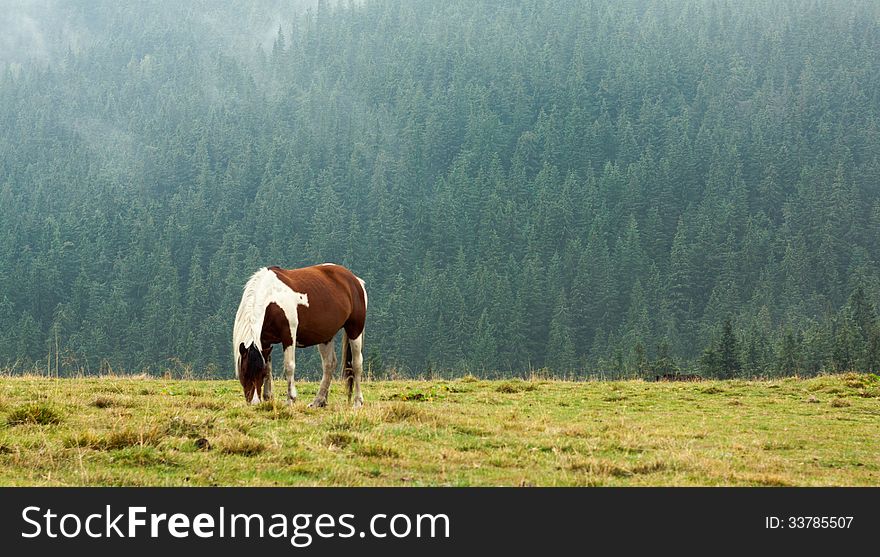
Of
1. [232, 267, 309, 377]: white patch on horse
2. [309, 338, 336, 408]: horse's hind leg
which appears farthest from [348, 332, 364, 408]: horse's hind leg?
[232, 267, 309, 377]: white patch on horse

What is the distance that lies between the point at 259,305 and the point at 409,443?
4.85m

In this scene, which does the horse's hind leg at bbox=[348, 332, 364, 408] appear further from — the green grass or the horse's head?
the horse's head

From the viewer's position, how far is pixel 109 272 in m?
199

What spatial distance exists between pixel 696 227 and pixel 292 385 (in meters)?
192

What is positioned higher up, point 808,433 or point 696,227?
point 696,227

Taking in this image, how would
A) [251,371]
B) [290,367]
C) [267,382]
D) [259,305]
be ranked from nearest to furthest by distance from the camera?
[251,371] → [259,305] → [290,367] → [267,382]

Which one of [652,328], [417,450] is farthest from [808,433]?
[652,328]

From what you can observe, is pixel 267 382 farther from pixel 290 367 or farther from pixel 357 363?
pixel 357 363

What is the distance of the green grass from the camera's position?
30.8ft

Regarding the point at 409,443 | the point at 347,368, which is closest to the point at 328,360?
the point at 347,368

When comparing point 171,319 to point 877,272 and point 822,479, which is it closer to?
point 877,272

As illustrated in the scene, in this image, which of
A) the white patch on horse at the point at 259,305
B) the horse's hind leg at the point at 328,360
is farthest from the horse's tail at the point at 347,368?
the white patch on horse at the point at 259,305

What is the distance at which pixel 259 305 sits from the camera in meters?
14.9
